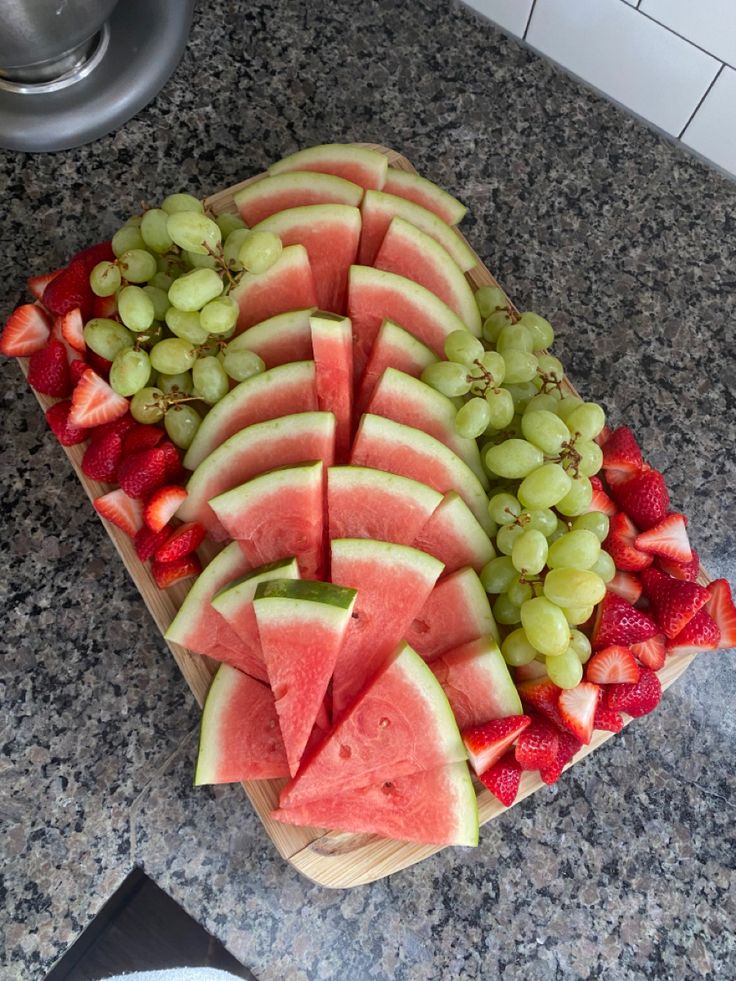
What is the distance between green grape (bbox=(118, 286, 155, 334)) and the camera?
44.3 inches

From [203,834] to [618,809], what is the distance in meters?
0.58

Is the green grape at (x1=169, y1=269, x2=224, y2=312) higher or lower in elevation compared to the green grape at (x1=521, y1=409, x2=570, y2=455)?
lower

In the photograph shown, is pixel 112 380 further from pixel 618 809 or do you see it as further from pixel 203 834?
pixel 618 809

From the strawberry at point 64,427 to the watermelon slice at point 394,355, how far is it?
0.39 m

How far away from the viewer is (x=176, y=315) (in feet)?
3.72

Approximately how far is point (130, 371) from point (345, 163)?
17.4 inches

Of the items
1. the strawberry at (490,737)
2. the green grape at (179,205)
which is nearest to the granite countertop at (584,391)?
the strawberry at (490,737)

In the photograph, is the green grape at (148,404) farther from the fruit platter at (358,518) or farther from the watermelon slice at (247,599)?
the watermelon slice at (247,599)

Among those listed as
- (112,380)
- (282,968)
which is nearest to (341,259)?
(112,380)

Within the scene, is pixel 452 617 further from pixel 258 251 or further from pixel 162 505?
pixel 258 251

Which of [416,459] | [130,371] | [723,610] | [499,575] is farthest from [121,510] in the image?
[723,610]

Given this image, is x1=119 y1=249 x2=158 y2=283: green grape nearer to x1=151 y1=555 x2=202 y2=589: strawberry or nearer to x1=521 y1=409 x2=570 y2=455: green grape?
x1=151 y1=555 x2=202 y2=589: strawberry

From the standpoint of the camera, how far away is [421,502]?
42.5 inches

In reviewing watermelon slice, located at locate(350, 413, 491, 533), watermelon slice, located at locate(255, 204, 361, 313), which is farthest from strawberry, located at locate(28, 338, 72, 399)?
watermelon slice, located at locate(350, 413, 491, 533)
